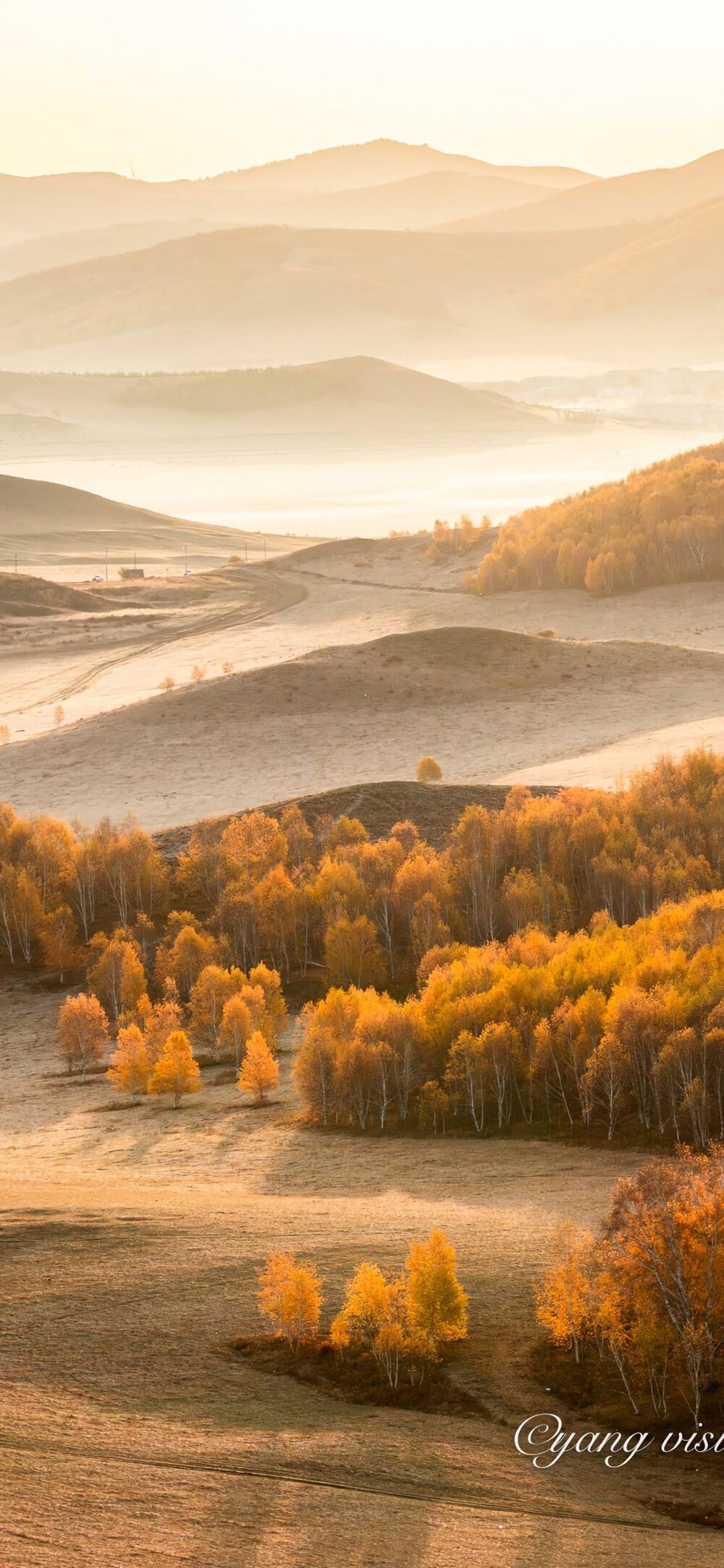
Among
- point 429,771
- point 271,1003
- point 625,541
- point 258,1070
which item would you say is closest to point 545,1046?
point 258,1070

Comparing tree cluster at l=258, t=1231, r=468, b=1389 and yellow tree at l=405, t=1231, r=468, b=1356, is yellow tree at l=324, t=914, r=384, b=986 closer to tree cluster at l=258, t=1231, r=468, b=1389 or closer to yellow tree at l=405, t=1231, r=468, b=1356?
tree cluster at l=258, t=1231, r=468, b=1389

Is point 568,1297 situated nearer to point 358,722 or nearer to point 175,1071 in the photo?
point 175,1071

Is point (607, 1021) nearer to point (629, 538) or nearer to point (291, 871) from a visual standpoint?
point (291, 871)

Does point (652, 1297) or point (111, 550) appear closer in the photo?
point (652, 1297)

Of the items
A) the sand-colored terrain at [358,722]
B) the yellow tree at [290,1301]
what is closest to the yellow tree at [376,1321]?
the yellow tree at [290,1301]

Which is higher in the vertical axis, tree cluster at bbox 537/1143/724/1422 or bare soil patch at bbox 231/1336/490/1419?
tree cluster at bbox 537/1143/724/1422

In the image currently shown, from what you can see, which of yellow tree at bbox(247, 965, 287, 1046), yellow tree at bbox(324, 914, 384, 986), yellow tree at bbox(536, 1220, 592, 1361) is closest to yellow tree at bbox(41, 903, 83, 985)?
yellow tree at bbox(247, 965, 287, 1046)
